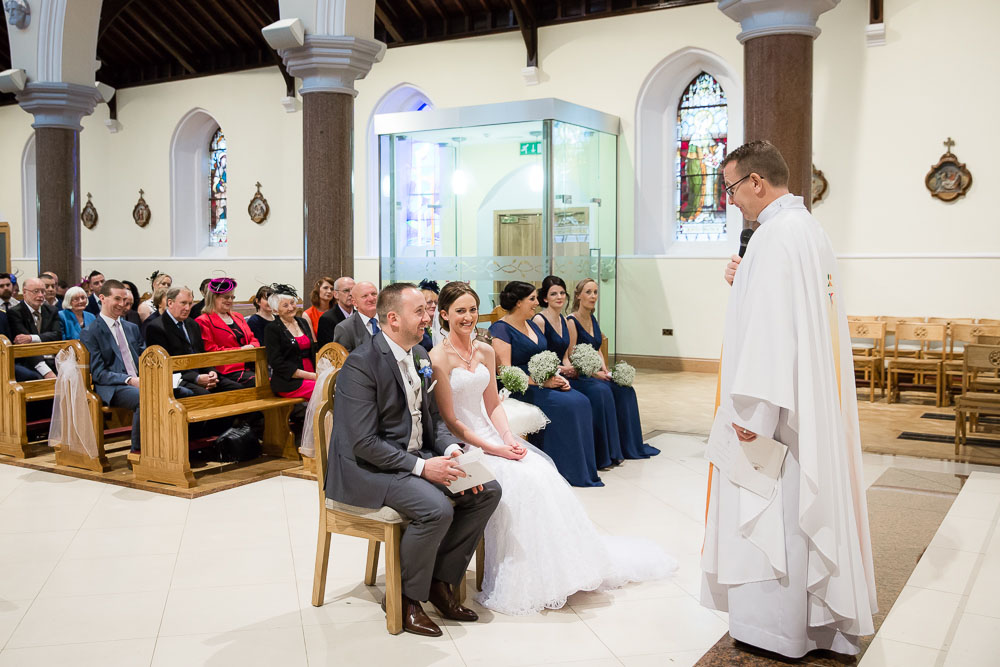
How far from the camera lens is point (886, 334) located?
34.6 ft

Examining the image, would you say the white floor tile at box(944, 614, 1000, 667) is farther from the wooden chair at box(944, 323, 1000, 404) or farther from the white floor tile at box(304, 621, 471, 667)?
the wooden chair at box(944, 323, 1000, 404)

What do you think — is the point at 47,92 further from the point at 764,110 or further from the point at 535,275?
the point at 764,110

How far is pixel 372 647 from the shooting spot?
3.38 m

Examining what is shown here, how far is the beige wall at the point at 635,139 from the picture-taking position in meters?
10.4

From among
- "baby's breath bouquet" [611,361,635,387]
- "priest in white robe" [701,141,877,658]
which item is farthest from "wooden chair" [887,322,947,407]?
"priest in white robe" [701,141,877,658]

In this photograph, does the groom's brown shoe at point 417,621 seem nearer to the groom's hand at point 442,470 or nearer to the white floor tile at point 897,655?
the groom's hand at point 442,470

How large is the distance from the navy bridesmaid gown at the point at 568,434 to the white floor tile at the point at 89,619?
280 cm

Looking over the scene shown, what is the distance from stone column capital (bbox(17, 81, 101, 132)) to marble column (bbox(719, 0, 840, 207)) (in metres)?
7.50

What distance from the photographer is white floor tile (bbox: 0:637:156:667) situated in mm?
3252

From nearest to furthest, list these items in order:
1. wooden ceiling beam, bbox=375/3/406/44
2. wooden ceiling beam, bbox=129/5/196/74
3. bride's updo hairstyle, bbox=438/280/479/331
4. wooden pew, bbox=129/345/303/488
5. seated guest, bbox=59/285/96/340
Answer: bride's updo hairstyle, bbox=438/280/479/331
wooden pew, bbox=129/345/303/488
seated guest, bbox=59/285/96/340
wooden ceiling beam, bbox=375/3/406/44
wooden ceiling beam, bbox=129/5/196/74

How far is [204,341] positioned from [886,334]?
25.4 ft

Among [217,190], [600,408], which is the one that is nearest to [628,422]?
[600,408]

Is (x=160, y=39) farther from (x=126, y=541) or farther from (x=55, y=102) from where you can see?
(x=126, y=541)

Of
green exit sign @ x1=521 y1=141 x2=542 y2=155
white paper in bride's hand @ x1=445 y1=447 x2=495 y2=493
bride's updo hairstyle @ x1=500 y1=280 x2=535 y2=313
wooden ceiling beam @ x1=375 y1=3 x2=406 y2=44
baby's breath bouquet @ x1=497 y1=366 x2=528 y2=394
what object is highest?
wooden ceiling beam @ x1=375 y1=3 x2=406 y2=44
